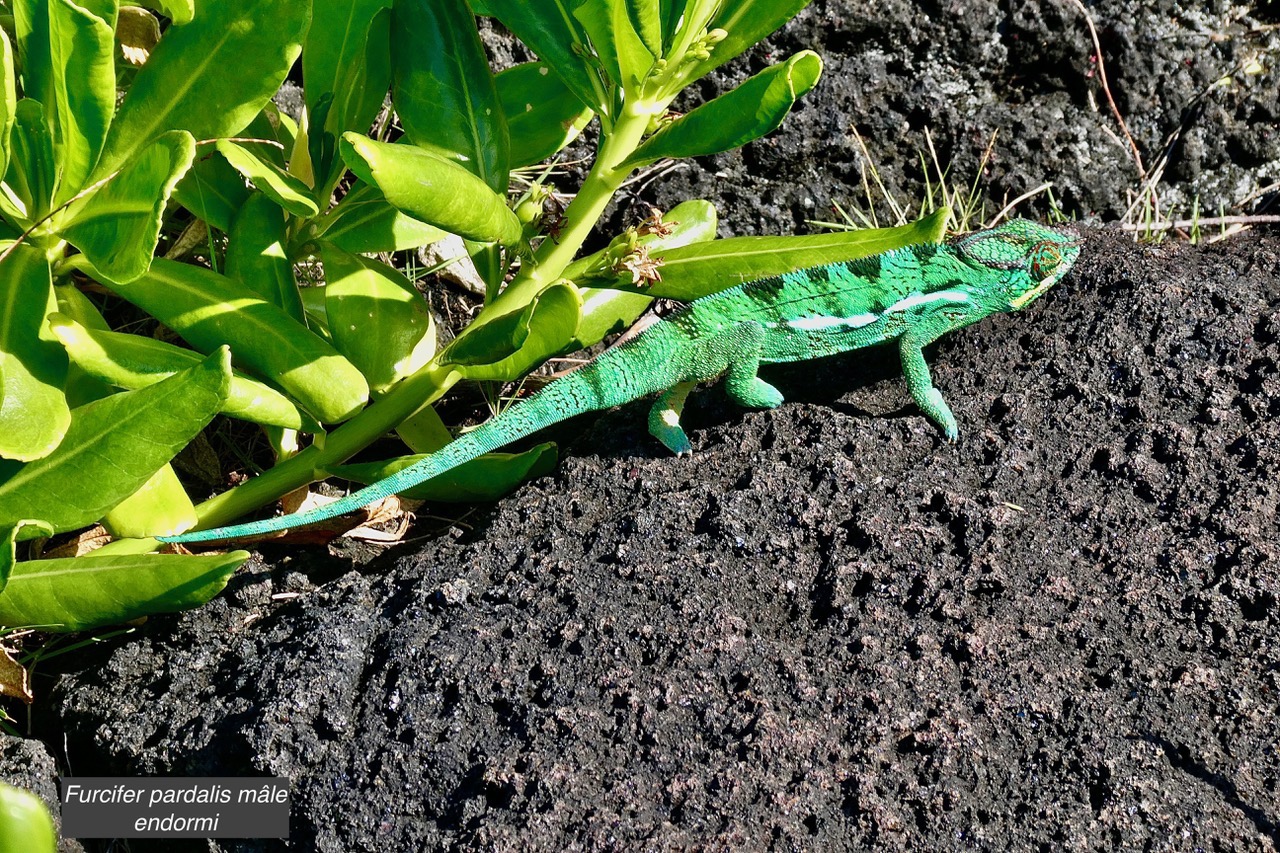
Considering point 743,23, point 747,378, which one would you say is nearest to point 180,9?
point 743,23

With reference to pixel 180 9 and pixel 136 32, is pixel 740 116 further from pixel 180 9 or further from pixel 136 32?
pixel 136 32

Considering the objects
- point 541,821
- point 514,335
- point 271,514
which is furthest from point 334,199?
point 541,821

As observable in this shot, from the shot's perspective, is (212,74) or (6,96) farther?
(212,74)

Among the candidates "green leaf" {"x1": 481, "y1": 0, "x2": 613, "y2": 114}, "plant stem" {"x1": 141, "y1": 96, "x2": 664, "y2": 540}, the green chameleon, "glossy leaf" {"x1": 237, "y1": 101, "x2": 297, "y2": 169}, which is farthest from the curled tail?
"glossy leaf" {"x1": 237, "y1": 101, "x2": 297, "y2": 169}

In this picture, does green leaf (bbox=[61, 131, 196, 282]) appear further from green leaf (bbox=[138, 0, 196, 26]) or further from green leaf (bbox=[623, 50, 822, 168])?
green leaf (bbox=[623, 50, 822, 168])

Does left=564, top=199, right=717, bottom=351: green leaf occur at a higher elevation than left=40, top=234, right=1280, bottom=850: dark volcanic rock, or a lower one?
higher
